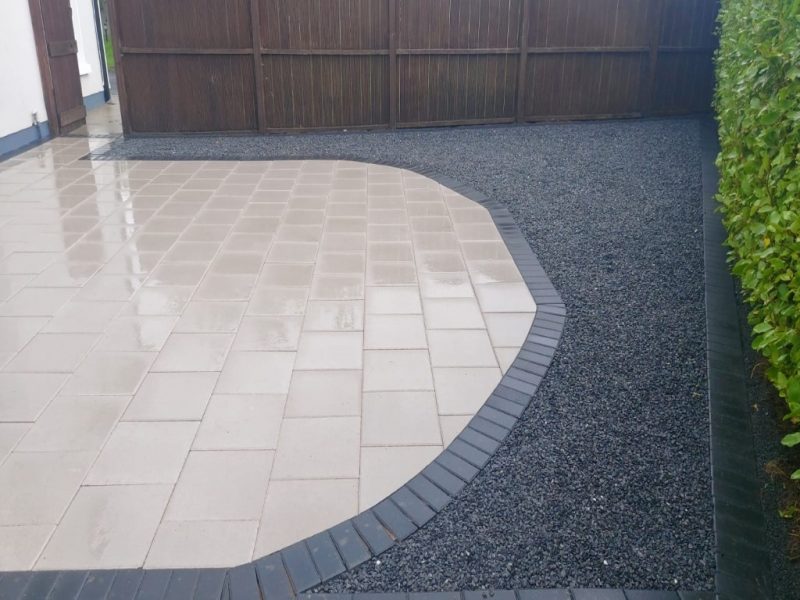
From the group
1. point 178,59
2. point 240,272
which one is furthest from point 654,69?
point 240,272

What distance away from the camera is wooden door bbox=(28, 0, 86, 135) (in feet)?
28.6

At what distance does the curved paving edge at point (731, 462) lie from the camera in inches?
87.6

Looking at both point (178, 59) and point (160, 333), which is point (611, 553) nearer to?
point (160, 333)

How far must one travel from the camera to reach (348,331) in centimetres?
391

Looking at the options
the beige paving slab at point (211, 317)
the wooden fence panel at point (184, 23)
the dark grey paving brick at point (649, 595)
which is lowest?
the dark grey paving brick at point (649, 595)

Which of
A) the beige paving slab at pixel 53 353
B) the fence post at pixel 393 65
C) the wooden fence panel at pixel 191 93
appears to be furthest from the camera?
the fence post at pixel 393 65

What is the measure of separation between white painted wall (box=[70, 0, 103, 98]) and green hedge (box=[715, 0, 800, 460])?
10.3 metres

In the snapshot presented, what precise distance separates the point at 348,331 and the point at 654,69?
→ 26.2 ft

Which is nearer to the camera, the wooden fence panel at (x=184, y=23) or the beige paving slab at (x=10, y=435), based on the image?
the beige paving slab at (x=10, y=435)

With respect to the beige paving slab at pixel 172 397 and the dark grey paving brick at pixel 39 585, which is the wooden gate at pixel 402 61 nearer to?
the beige paving slab at pixel 172 397

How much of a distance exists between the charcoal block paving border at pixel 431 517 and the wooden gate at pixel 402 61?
6.57 m

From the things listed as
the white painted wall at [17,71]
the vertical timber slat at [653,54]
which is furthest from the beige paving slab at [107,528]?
the vertical timber slat at [653,54]

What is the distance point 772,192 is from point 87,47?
454 inches

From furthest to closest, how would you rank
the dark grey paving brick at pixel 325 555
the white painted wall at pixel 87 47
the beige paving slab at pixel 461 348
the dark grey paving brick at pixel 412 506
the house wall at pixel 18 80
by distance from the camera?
the white painted wall at pixel 87 47
the house wall at pixel 18 80
the beige paving slab at pixel 461 348
the dark grey paving brick at pixel 412 506
the dark grey paving brick at pixel 325 555
